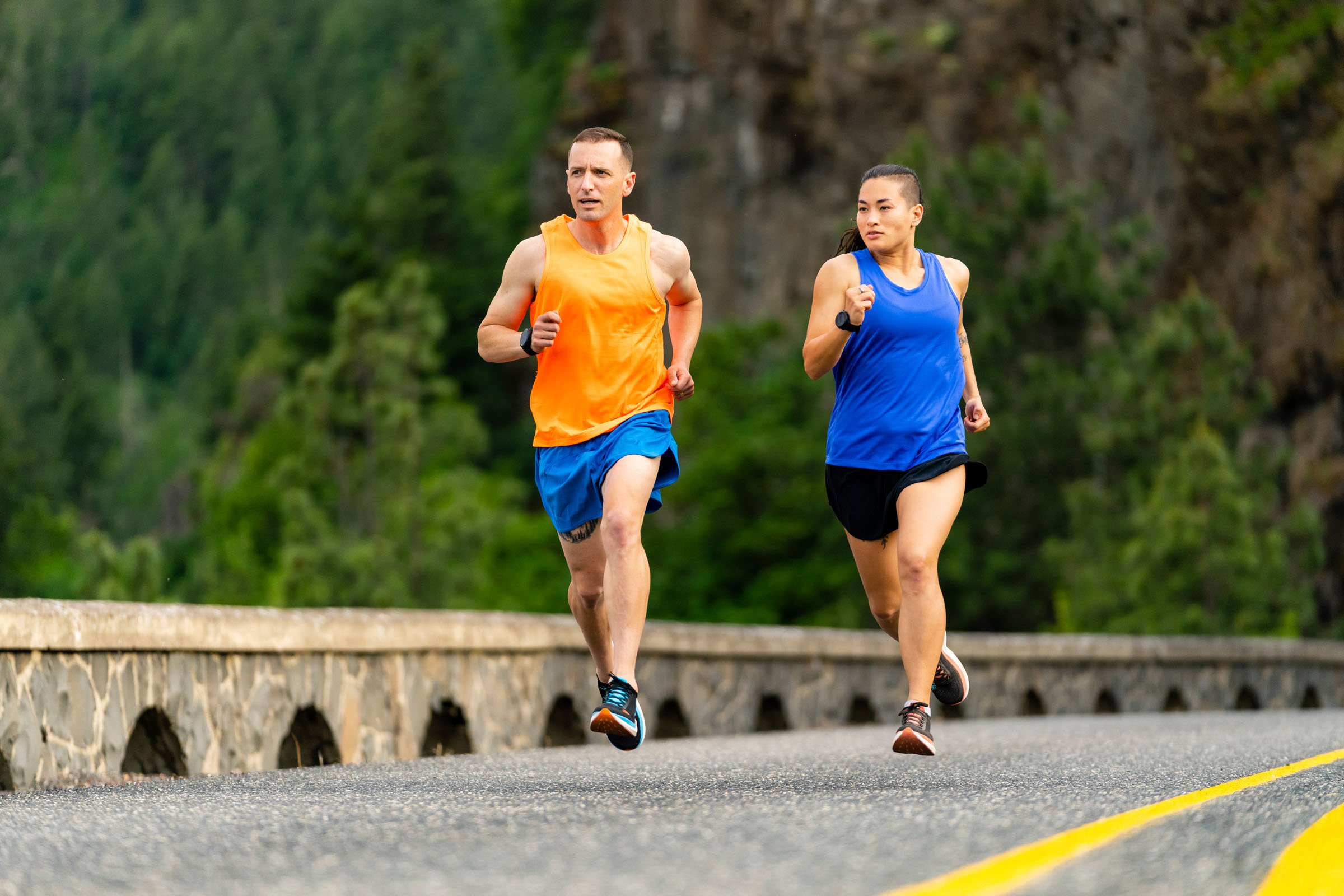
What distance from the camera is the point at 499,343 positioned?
6875 mm

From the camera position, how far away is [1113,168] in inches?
1689

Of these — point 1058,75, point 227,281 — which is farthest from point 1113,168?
point 227,281

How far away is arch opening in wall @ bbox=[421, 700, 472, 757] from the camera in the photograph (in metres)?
9.11

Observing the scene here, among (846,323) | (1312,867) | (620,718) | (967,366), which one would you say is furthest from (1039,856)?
(967,366)

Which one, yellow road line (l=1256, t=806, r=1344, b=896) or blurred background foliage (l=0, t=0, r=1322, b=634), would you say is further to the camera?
blurred background foliage (l=0, t=0, r=1322, b=634)

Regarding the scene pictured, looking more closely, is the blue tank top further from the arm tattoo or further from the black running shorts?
the arm tattoo

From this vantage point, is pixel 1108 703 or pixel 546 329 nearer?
pixel 546 329

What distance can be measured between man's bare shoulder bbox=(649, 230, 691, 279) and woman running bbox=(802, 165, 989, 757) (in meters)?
0.49

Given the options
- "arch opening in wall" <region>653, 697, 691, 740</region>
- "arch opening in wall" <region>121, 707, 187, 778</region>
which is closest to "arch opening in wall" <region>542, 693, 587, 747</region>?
"arch opening in wall" <region>653, 697, 691, 740</region>

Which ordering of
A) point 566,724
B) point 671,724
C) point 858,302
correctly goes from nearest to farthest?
1. point 858,302
2. point 566,724
3. point 671,724

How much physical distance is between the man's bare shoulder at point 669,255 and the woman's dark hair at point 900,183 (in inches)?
23.2

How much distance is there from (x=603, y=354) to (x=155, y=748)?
2.26m

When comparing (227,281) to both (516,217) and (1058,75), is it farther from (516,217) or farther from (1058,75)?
(1058,75)

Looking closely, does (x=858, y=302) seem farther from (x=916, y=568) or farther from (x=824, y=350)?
(x=916, y=568)
